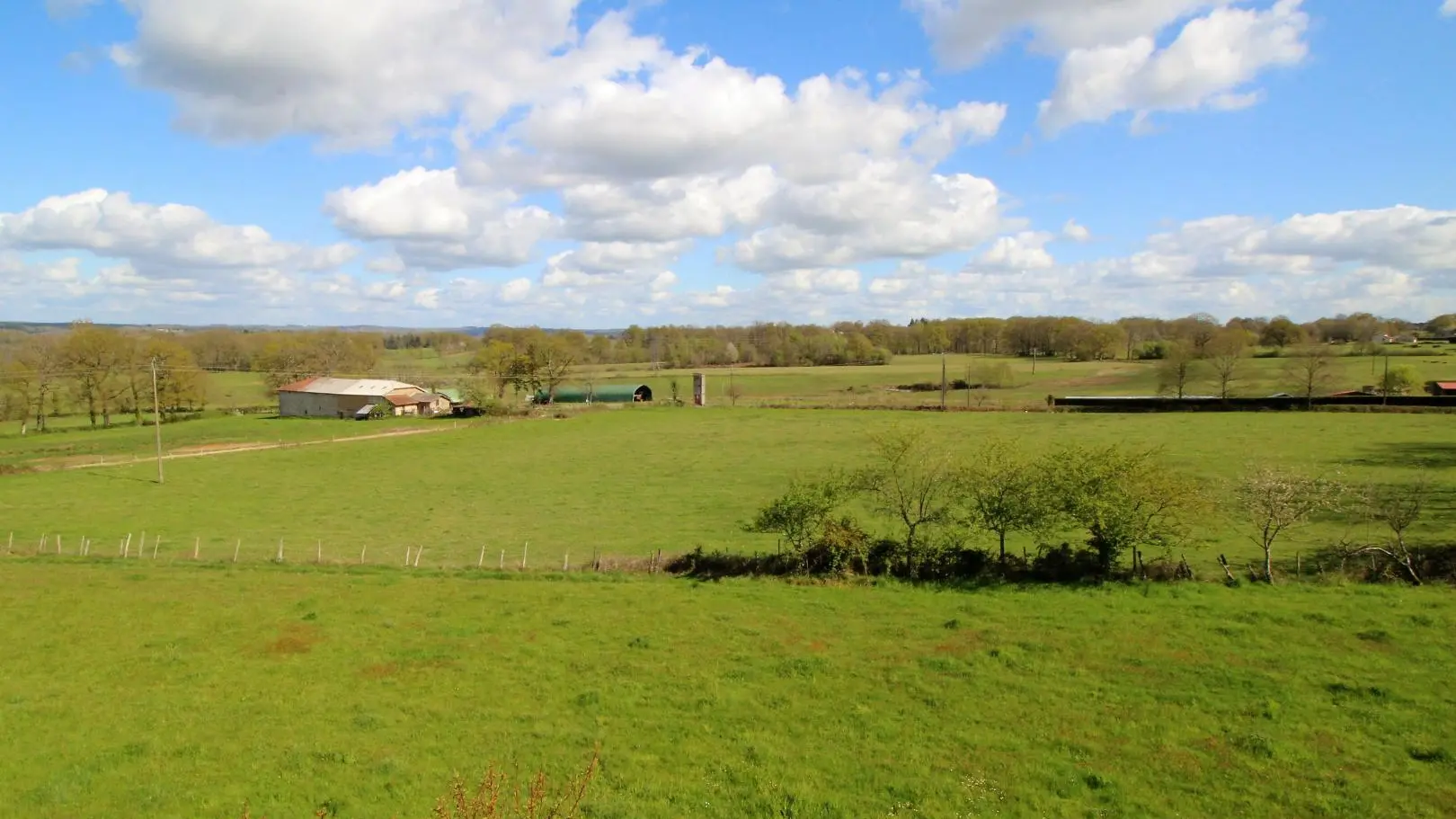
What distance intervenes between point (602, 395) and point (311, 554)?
73766 mm

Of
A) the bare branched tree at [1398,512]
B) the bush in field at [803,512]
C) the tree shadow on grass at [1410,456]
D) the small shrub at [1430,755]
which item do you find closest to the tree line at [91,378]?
the bush in field at [803,512]

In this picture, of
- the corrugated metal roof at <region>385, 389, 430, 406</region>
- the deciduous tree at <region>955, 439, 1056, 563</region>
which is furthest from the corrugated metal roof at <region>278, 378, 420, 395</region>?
the deciduous tree at <region>955, 439, 1056, 563</region>

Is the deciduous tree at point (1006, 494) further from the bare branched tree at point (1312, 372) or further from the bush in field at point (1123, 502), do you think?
the bare branched tree at point (1312, 372)

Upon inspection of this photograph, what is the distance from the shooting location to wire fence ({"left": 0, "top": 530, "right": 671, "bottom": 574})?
27859 mm

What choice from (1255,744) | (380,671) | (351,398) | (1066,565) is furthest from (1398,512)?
(351,398)

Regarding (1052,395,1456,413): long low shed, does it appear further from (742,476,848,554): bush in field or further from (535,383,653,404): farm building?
(742,476,848,554): bush in field

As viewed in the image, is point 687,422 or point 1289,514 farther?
point 687,422

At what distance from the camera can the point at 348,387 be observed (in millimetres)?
90125

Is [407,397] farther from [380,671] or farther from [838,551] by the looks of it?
[380,671]

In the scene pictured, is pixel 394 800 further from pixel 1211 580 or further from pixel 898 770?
pixel 1211 580

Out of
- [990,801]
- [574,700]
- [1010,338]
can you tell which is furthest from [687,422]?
[1010,338]

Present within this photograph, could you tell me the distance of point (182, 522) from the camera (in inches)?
1444

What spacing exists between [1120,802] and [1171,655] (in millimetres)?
6857

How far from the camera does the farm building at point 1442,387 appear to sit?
69188mm
